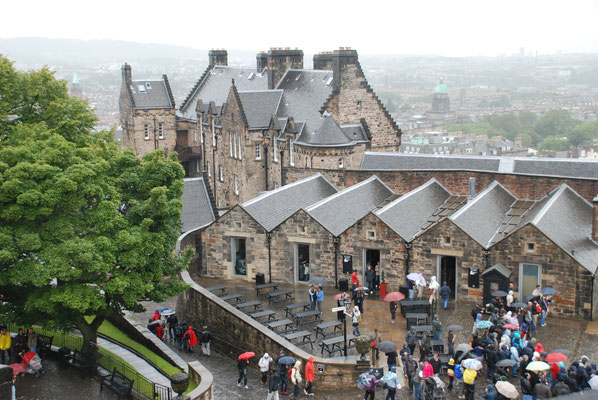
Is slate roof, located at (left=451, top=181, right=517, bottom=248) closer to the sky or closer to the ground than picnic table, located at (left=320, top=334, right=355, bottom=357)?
closer to the sky

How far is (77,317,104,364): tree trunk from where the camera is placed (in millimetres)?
29625

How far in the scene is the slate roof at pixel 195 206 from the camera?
49.4 meters

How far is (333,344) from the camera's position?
1156 inches

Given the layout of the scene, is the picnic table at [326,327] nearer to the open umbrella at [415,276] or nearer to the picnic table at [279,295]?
the open umbrella at [415,276]

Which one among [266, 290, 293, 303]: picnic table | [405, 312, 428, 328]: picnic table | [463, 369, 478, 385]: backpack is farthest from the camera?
[266, 290, 293, 303]: picnic table

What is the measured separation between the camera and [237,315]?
107 feet

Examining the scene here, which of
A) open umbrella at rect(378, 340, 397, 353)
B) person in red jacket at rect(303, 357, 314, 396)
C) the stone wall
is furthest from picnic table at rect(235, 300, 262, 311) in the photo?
open umbrella at rect(378, 340, 397, 353)

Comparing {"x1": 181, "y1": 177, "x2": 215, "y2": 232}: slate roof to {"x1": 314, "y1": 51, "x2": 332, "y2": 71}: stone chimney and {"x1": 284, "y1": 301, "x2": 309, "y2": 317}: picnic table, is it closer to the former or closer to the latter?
{"x1": 284, "y1": 301, "x2": 309, "y2": 317}: picnic table

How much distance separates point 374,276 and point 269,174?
24287 mm

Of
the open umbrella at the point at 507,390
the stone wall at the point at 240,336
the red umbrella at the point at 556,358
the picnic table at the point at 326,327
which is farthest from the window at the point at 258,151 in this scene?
the open umbrella at the point at 507,390

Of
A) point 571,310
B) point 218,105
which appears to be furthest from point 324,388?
point 218,105

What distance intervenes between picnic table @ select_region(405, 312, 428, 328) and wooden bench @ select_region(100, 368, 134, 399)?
11.5 m

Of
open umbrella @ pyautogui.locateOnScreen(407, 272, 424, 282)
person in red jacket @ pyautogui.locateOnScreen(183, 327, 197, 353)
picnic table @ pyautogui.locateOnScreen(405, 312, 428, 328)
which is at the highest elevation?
open umbrella @ pyautogui.locateOnScreen(407, 272, 424, 282)

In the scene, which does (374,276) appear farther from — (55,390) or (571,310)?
(55,390)
